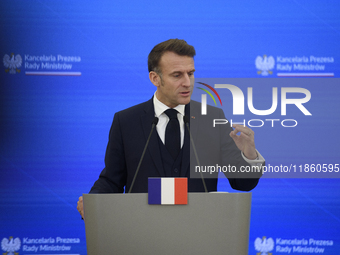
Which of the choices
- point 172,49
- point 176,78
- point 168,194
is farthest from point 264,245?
point 168,194

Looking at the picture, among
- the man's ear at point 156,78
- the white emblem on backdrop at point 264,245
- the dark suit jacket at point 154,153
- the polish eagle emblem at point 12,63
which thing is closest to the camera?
the dark suit jacket at point 154,153

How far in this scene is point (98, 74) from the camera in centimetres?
292

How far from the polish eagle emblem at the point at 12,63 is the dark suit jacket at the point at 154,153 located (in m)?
1.38

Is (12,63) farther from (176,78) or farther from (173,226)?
(173,226)

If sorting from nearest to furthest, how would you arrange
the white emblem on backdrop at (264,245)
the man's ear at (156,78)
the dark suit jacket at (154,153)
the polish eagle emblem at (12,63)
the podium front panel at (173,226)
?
the podium front panel at (173,226) → the dark suit jacket at (154,153) → the man's ear at (156,78) → the white emblem on backdrop at (264,245) → the polish eagle emblem at (12,63)

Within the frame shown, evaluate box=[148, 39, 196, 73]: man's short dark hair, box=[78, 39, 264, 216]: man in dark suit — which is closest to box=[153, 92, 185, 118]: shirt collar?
box=[78, 39, 264, 216]: man in dark suit

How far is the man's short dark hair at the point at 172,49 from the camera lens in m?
1.90

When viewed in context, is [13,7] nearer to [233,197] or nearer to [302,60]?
[302,60]

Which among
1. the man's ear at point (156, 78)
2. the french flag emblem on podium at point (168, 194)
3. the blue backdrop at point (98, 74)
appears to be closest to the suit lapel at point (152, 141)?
the man's ear at point (156, 78)

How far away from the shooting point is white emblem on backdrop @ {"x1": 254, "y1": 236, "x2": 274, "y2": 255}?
9.14 ft

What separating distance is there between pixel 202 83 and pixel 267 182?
3.98 ft

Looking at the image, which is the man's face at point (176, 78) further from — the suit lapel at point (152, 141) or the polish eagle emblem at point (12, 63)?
the polish eagle emblem at point (12, 63)

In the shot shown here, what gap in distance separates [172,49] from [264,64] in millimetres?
1217

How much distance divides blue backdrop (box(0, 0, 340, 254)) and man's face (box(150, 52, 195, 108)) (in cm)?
98
